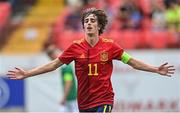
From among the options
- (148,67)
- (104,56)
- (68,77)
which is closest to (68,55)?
(104,56)

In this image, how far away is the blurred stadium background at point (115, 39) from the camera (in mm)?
15391

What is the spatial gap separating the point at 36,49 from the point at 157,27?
9.89 feet

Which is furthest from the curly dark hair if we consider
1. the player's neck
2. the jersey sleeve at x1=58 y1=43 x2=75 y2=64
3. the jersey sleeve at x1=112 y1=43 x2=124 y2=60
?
the jersey sleeve at x1=58 y1=43 x2=75 y2=64

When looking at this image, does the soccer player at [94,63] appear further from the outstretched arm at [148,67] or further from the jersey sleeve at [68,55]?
the outstretched arm at [148,67]

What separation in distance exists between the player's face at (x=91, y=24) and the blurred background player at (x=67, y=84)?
366 cm

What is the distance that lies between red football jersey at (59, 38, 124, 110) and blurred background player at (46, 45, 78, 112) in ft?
11.7

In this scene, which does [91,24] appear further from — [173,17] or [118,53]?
[173,17]

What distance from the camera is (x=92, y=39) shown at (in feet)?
26.1

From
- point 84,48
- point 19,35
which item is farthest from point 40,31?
point 84,48

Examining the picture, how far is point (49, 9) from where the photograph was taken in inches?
694

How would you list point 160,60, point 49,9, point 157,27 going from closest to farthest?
point 160,60 → point 157,27 → point 49,9

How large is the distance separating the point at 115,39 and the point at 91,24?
312 inches

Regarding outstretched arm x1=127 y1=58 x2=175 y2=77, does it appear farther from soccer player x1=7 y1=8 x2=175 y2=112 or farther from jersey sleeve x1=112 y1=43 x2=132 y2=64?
soccer player x1=7 y1=8 x2=175 y2=112

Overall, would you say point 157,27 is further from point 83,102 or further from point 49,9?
point 83,102
